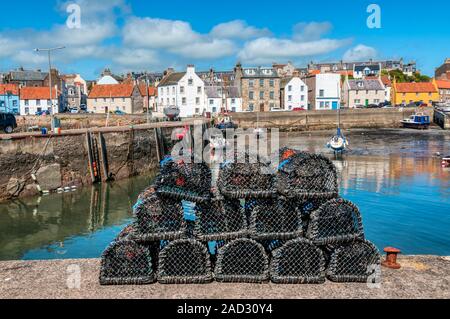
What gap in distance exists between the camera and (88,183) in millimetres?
23391

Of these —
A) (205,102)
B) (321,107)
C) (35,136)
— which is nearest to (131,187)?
(35,136)

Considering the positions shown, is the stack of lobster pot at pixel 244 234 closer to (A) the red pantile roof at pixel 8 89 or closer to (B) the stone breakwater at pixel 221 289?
(B) the stone breakwater at pixel 221 289

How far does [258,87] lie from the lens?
63594 millimetres

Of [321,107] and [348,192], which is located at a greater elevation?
[321,107]

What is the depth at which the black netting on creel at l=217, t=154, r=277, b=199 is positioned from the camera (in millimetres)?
6094

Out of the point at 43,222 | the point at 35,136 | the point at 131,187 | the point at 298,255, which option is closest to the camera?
the point at 298,255

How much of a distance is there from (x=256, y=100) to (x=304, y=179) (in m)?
58.4

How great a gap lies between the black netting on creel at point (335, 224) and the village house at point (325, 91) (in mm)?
61063

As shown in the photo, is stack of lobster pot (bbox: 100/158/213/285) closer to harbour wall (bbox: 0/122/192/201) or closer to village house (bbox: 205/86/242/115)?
harbour wall (bbox: 0/122/192/201)

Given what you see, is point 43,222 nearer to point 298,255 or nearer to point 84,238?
point 84,238

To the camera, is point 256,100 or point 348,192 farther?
point 256,100

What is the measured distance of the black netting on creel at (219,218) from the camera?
609cm

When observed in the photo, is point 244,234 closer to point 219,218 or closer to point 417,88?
point 219,218

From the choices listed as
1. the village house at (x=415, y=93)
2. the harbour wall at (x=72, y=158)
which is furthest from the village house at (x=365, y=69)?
the harbour wall at (x=72, y=158)
